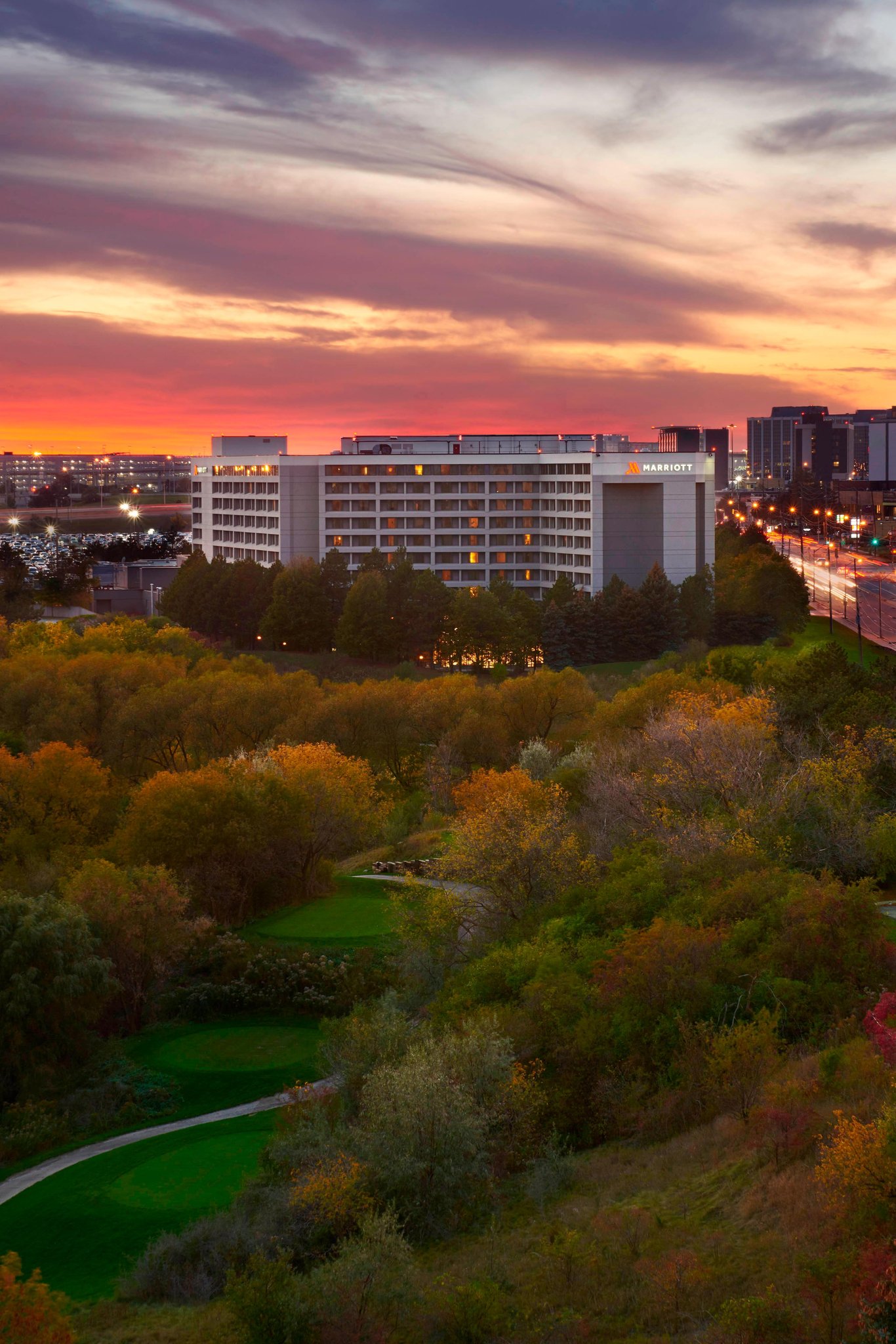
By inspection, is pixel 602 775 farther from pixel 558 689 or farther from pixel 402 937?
pixel 558 689

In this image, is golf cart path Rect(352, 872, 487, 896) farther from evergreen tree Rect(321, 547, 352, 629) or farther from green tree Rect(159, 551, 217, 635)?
green tree Rect(159, 551, 217, 635)

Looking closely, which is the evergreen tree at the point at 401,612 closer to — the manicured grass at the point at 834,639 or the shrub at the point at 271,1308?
the manicured grass at the point at 834,639

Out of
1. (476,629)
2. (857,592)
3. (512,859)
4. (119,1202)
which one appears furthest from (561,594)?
(119,1202)

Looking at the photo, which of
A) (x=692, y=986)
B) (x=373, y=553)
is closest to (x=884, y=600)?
(x=373, y=553)

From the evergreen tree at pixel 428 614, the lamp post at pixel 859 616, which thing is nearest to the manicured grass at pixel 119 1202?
the lamp post at pixel 859 616

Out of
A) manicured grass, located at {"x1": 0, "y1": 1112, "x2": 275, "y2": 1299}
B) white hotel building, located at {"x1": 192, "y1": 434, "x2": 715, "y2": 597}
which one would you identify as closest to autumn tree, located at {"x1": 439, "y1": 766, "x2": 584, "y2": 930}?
manicured grass, located at {"x1": 0, "y1": 1112, "x2": 275, "y2": 1299}

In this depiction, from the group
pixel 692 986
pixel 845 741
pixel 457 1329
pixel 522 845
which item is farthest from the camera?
pixel 845 741
